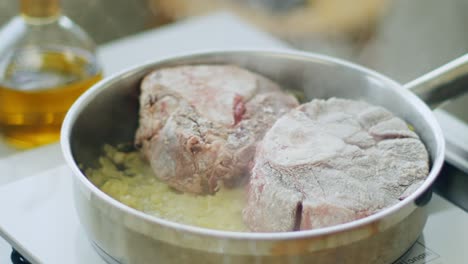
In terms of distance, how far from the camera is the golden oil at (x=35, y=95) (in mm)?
1123

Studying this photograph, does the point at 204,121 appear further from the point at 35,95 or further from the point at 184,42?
the point at 184,42

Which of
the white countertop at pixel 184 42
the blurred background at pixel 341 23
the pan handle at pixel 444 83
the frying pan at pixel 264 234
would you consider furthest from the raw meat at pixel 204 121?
the blurred background at pixel 341 23

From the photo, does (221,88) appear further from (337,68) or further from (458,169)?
(458,169)

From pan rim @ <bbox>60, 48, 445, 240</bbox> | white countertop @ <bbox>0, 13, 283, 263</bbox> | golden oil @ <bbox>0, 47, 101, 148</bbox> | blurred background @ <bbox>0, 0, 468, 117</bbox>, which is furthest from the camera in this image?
blurred background @ <bbox>0, 0, 468, 117</bbox>

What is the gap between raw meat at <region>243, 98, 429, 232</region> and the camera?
0.76m

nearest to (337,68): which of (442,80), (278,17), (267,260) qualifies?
(442,80)

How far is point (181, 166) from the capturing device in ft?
2.97

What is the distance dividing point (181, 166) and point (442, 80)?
361 millimetres

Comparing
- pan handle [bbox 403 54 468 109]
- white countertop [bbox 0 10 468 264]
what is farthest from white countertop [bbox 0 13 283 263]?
pan handle [bbox 403 54 468 109]

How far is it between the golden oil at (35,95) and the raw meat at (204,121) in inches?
7.4

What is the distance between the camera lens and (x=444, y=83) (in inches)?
38.6

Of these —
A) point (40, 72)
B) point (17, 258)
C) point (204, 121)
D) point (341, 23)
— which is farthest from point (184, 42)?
point (341, 23)

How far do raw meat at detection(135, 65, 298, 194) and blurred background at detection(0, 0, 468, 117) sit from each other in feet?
3.39

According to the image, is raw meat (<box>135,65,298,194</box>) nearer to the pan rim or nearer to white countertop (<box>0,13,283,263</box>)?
the pan rim
